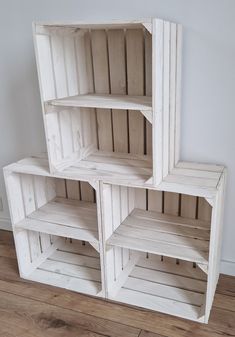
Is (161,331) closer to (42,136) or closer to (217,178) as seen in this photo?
(217,178)

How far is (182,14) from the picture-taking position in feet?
5.73

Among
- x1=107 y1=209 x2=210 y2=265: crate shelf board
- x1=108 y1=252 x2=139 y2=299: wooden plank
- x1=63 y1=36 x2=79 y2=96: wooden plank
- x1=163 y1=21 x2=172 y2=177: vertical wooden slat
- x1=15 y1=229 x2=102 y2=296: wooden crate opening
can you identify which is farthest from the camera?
x1=15 y1=229 x2=102 y2=296: wooden crate opening

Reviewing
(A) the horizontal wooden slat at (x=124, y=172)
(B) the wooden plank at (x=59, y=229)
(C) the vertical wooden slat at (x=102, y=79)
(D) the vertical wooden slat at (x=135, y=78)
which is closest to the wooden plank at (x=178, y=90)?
(A) the horizontal wooden slat at (x=124, y=172)

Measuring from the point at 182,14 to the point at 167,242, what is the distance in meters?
1.16

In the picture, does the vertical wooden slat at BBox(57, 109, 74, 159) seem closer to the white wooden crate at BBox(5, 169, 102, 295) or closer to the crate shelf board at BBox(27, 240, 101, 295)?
the white wooden crate at BBox(5, 169, 102, 295)

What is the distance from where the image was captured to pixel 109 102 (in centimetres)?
165

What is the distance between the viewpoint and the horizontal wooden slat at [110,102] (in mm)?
1574

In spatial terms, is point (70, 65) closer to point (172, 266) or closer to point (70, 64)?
point (70, 64)

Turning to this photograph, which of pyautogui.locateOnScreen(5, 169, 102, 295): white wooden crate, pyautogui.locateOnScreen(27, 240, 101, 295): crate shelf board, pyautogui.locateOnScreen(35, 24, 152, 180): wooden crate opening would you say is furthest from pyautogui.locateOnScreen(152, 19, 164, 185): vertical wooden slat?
pyautogui.locateOnScreen(27, 240, 101, 295): crate shelf board

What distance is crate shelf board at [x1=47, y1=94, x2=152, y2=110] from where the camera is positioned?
5.16 feet

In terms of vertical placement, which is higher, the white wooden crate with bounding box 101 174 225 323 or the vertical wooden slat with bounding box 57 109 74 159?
the vertical wooden slat with bounding box 57 109 74 159

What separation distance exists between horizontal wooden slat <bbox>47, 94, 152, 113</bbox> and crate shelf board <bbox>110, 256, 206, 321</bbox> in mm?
1058

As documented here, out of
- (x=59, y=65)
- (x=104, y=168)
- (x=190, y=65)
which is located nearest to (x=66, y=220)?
(x=104, y=168)

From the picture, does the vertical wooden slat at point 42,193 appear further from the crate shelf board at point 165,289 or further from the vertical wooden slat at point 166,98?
the vertical wooden slat at point 166,98
